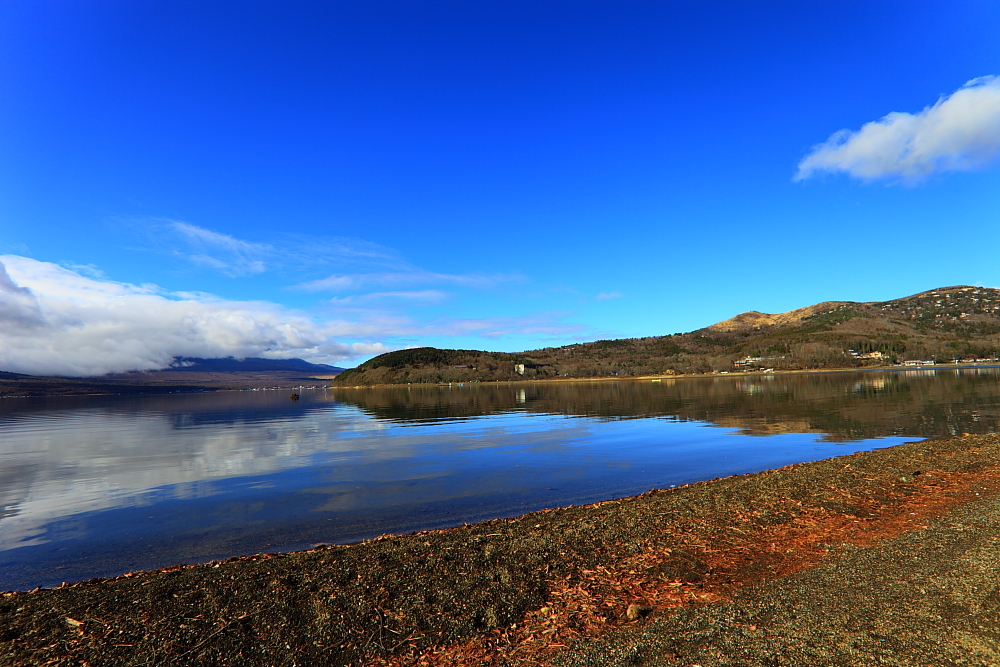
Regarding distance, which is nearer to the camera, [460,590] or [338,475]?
[460,590]

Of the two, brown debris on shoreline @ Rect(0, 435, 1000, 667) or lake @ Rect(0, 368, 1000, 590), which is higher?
brown debris on shoreline @ Rect(0, 435, 1000, 667)

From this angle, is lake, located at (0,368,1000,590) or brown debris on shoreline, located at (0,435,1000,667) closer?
brown debris on shoreline, located at (0,435,1000,667)

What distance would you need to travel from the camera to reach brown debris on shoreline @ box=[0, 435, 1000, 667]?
6.91 metres

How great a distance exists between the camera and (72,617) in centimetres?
786

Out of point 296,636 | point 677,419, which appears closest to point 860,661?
point 296,636

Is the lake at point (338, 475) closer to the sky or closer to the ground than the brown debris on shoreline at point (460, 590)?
closer to the ground

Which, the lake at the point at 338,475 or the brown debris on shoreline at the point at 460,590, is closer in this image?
the brown debris on shoreline at the point at 460,590

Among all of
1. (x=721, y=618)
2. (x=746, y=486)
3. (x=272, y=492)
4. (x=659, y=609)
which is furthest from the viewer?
(x=272, y=492)

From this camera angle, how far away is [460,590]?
27.9ft

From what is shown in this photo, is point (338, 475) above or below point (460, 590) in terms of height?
below

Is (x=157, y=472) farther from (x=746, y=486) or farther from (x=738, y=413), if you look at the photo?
(x=738, y=413)

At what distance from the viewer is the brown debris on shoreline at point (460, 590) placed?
22.7ft

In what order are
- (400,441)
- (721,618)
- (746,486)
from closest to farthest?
(721,618), (746,486), (400,441)

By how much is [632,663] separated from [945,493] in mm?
12942
